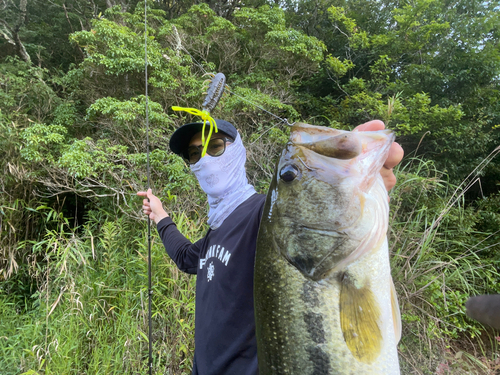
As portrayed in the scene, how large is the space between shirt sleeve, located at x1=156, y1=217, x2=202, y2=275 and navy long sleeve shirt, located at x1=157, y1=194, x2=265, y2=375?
1.16 feet

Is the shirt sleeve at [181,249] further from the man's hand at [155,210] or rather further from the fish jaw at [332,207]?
the fish jaw at [332,207]

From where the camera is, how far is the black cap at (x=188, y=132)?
1745mm

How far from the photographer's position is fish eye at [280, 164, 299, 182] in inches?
42.1

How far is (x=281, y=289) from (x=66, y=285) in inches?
143

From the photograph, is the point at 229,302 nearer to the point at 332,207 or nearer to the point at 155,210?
the point at 332,207

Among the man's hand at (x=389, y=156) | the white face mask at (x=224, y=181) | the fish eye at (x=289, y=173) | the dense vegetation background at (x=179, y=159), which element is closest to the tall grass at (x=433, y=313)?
the dense vegetation background at (x=179, y=159)

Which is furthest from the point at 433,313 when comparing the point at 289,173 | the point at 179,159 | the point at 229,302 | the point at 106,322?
the point at 179,159

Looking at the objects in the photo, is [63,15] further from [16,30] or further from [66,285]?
[66,285]

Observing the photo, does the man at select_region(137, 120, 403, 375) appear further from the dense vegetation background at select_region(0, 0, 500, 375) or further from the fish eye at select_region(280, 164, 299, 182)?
the dense vegetation background at select_region(0, 0, 500, 375)

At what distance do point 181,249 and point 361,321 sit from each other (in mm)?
1288

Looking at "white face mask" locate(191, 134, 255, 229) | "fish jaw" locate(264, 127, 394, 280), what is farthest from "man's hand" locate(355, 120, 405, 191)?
"white face mask" locate(191, 134, 255, 229)

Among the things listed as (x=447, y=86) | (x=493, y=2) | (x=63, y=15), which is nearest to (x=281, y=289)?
(x=447, y=86)

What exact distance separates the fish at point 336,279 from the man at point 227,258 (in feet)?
0.74

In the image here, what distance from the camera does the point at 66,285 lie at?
11.4 feet
